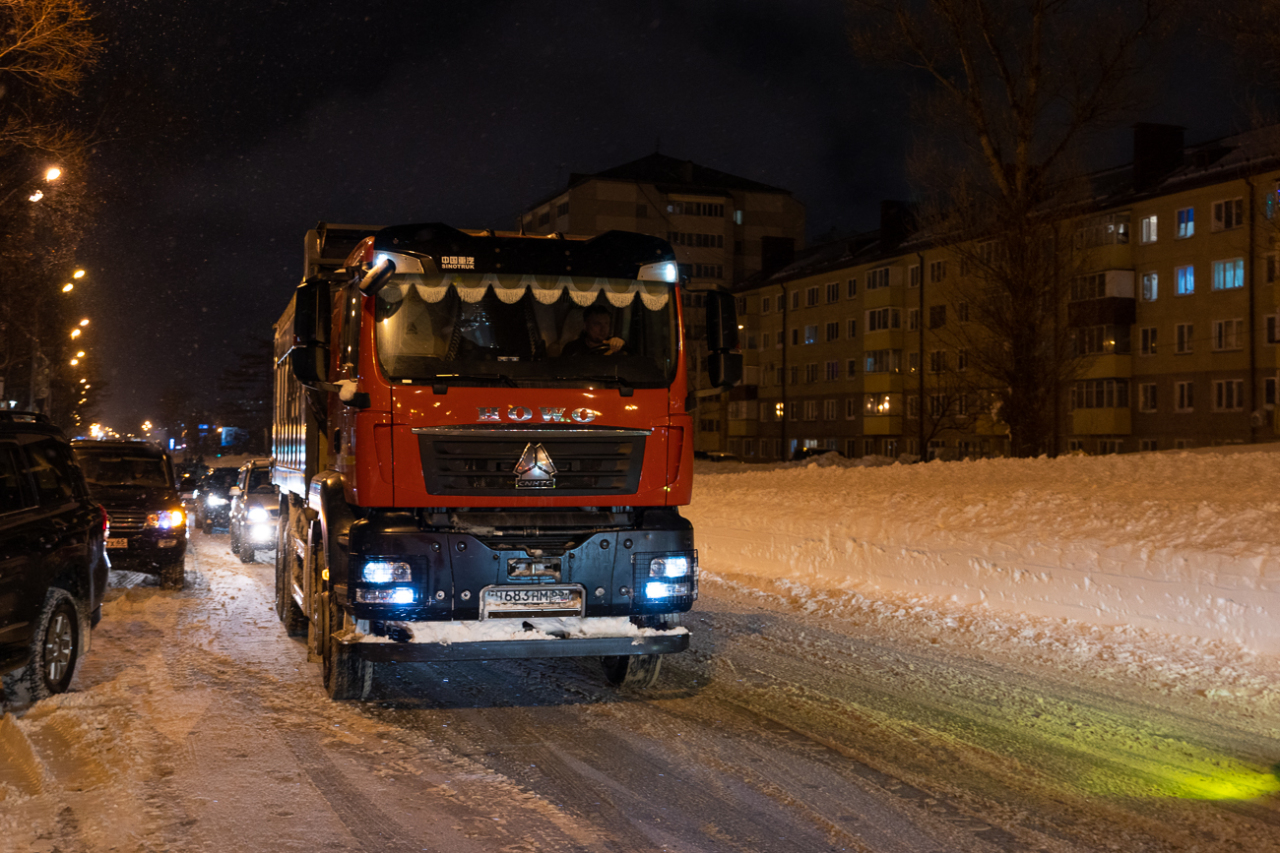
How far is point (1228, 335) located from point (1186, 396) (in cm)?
307

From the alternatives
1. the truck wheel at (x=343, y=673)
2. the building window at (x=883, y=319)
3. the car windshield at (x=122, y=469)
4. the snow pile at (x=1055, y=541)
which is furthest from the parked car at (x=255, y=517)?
the building window at (x=883, y=319)

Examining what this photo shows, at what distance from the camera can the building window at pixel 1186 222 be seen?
43.8 metres

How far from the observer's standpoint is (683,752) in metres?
6.40

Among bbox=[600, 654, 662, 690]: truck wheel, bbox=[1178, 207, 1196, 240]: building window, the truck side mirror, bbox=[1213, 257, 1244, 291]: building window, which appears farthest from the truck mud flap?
bbox=[1178, 207, 1196, 240]: building window

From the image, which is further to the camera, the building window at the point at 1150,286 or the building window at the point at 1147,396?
the building window at the point at 1147,396

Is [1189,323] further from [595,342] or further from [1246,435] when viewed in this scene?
[595,342]

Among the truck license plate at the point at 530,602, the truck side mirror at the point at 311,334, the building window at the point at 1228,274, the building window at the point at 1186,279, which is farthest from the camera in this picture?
the building window at the point at 1186,279

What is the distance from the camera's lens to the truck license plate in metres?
7.21

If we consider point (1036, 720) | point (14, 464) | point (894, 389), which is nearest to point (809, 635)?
point (1036, 720)

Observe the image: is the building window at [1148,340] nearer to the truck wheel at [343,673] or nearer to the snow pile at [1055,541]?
the snow pile at [1055,541]

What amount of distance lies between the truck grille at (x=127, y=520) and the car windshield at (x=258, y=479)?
4330mm

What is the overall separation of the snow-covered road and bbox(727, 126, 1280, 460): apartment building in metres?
22.2

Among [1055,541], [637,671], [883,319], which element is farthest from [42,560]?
[883,319]

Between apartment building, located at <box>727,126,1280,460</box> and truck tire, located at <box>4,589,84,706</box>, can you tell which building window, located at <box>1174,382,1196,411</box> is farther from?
truck tire, located at <box>4,589,84,706</box>
